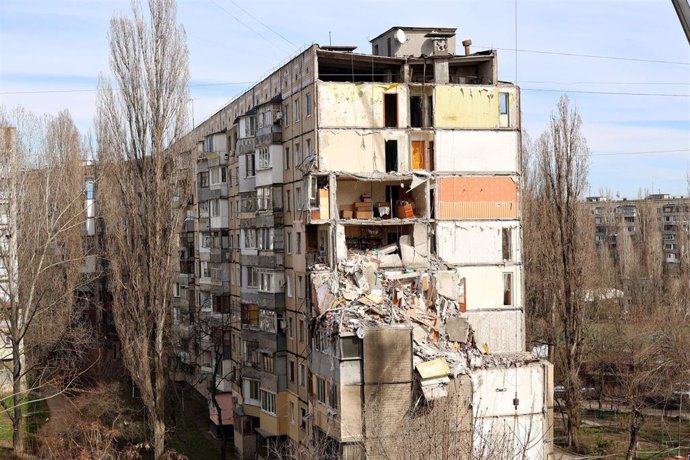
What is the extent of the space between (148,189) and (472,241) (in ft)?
40.9

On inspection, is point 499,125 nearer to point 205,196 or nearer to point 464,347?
point 464,347

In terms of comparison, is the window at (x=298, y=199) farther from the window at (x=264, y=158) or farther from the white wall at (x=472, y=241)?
the white wall at (x=472, y=241)

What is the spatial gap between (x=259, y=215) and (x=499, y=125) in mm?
10353

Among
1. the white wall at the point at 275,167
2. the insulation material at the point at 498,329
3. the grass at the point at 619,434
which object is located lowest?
the grass at the point at 619,434

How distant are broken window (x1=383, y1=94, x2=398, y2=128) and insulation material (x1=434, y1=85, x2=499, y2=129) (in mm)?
1487

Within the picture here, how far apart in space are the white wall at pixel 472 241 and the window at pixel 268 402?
8998 mm

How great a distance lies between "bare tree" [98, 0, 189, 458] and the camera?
30766mm

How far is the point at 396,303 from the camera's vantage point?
27.5 meters

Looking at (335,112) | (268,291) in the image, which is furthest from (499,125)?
(268,291)

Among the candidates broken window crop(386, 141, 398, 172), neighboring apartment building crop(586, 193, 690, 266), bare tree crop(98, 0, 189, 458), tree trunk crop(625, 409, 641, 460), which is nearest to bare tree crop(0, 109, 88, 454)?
bare tree crop(98, 0, 189, 458)

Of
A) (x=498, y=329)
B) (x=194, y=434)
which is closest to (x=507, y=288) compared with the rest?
(x=498, y=329)

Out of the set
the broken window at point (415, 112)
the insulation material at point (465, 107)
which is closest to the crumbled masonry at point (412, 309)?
the broken window at point (415, 112)

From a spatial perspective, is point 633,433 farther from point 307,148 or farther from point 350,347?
point 307,148

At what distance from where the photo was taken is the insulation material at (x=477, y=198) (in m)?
30.4
